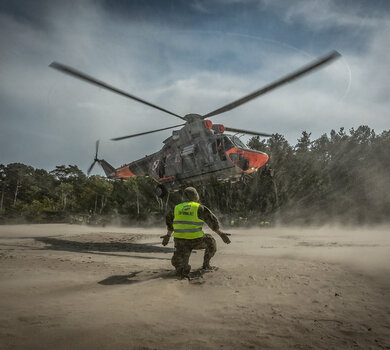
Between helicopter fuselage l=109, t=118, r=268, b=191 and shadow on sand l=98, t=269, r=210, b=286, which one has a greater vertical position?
helicopter fuselage l=109, t=118, r=268, b=191

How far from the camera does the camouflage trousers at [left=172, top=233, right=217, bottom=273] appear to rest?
14.5ft

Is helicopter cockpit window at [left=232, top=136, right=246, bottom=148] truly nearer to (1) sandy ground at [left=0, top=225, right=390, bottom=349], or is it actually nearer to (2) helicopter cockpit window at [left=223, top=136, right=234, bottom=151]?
(2) helicopter cockpit window at [left=223, top=136, right=234, bottom=151]

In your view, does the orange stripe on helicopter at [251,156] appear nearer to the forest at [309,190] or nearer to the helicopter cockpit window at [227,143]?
the helicopter cockpit window at [227,143]

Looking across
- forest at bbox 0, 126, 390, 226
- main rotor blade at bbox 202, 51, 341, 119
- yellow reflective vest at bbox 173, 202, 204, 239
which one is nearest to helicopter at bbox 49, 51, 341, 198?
main rotor blade at bbox 202, 51, 341, 119

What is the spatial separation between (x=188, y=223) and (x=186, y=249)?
1.55 feet

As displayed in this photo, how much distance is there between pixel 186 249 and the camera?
454 cm

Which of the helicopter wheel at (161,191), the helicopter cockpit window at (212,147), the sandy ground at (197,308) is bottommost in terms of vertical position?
the sandy ground at (197,308)

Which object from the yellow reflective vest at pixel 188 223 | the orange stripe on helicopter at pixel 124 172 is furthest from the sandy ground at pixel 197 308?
the orange stripe on helicopter at pixel 124 172

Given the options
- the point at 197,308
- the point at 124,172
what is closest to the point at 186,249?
the point at 197,308

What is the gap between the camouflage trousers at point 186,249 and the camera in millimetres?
4418

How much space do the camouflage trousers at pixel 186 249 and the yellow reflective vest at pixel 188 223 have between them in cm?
11

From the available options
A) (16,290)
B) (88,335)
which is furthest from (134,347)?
(16,290)

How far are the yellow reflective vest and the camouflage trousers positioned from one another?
110mm

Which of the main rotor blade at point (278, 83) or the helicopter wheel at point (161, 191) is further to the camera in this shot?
the helicopter wheel at point (161, 191)
